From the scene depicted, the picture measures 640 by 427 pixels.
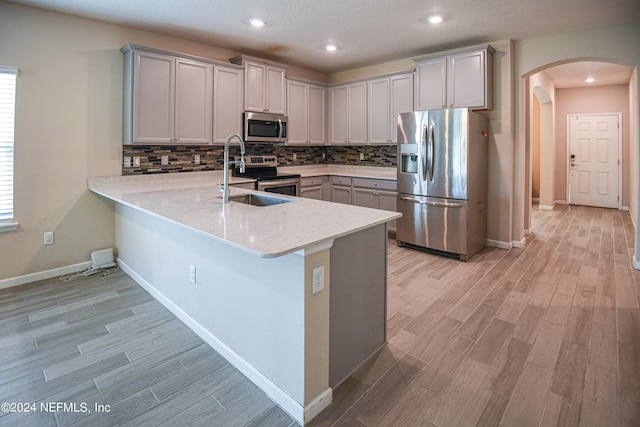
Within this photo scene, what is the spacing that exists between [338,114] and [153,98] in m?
3.03

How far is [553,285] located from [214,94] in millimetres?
4223

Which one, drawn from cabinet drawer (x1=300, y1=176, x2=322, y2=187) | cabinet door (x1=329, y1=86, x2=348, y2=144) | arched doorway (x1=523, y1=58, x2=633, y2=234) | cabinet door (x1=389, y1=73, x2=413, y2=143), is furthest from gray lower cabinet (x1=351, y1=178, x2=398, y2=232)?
arched doorway (x1=523, y1=58, x2=633, y2=234)

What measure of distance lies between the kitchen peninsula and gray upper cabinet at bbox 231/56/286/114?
7.79 ft

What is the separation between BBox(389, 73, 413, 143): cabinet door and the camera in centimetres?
512

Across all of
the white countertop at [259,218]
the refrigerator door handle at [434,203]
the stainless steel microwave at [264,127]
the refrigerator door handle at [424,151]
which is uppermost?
the stainless steel microwave at [264,127]

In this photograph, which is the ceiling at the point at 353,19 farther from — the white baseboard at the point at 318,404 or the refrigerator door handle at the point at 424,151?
Result: the white baseboard at the point at 318,404

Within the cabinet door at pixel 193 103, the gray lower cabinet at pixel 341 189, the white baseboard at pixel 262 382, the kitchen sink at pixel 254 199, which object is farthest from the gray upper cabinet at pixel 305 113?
the white baseboard at pixel 262 382

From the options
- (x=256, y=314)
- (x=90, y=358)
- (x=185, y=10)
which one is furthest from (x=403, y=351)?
(x=185, y=10)

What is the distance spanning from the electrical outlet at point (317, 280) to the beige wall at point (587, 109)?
835cm

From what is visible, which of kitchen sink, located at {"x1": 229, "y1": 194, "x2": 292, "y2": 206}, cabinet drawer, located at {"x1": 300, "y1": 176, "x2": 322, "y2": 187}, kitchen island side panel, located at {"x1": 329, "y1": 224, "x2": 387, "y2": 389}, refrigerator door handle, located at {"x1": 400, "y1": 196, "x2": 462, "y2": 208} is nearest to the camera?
kitchen island side panel, located at {"x1": 329, "y1": 224, "x2": 387, "y2": 389}

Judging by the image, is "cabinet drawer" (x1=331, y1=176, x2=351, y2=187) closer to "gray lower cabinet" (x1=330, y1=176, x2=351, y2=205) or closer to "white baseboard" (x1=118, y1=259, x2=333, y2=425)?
"gray lower cabinet" (x1=330, y1=176, x2=351, y2=205)

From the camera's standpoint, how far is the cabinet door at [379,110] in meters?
5.40

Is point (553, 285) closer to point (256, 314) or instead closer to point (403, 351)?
point (403, 351)

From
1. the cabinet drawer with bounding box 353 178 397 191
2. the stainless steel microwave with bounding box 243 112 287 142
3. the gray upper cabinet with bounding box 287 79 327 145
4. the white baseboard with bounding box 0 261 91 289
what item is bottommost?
the white baseboard with bounding box 0 261 91 289
